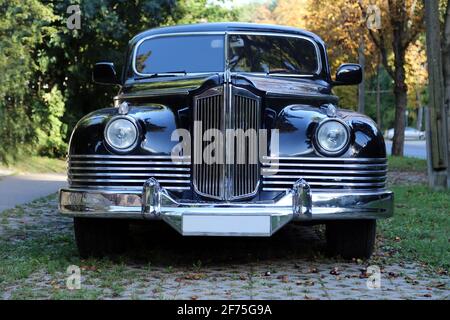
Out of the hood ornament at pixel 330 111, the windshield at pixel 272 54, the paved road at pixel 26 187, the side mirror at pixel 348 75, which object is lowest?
the paved road at pixel 26 187

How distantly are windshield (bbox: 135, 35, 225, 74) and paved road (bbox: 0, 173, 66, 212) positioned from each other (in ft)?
11.8

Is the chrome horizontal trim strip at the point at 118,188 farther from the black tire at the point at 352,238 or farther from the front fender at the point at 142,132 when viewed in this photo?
the black tire at the point at 352,238

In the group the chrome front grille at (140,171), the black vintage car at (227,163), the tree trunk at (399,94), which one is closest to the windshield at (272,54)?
the black vintage car at (227,163)

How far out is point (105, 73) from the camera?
714cm

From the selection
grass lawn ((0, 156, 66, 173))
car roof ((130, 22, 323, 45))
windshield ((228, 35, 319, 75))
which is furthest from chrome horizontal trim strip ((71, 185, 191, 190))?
grass lawn ((0, 156, 66, 173))

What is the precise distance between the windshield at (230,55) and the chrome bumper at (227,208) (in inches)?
71.4

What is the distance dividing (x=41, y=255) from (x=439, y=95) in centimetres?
738

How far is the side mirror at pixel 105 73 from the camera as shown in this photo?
23.4ft

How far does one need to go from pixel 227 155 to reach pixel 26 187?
8035 millimetres

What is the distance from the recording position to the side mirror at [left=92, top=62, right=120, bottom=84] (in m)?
7.12

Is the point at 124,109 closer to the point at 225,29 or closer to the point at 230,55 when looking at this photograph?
the point at 230,55

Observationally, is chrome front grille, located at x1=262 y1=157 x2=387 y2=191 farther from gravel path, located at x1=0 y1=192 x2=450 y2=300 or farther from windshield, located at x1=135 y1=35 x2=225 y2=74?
windshield, located at x1=135 y1=35 x2=225 y2=74

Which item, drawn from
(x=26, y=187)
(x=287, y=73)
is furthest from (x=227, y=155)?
(x=26, y=187)

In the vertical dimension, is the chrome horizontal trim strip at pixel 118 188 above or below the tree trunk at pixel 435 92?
below
